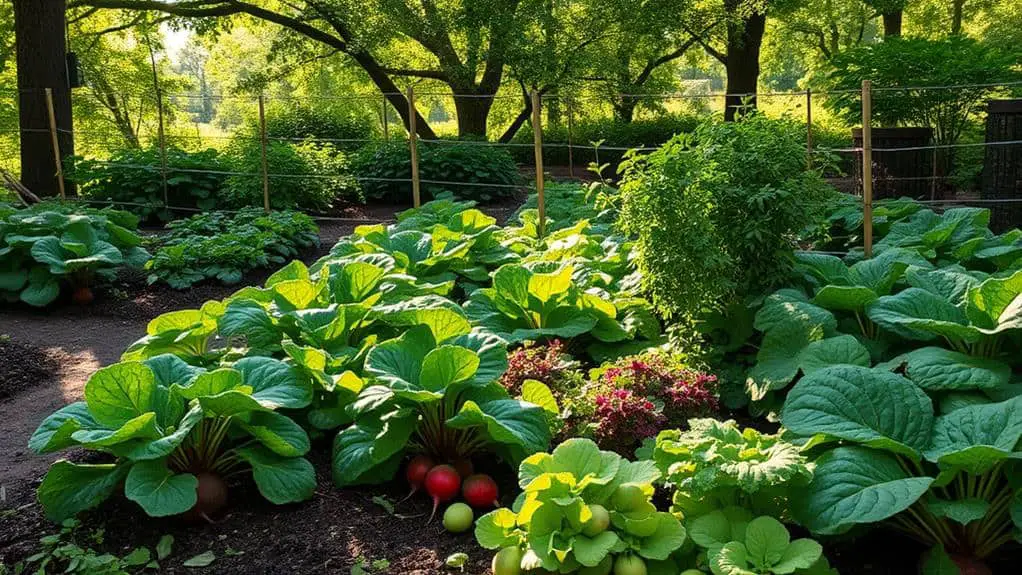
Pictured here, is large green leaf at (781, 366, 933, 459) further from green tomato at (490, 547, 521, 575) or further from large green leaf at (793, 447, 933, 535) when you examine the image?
green tomato at (490, 547, 521, 575)

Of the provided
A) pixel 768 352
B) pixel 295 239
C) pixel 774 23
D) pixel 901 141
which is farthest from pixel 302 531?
pixel 774 23

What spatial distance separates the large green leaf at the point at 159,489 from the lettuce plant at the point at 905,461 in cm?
198

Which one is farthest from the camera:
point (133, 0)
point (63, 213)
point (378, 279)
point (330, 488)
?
point (133, 0)

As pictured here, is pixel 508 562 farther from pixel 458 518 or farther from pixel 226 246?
pixel 226 246

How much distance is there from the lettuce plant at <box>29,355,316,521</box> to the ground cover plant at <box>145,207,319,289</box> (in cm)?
420

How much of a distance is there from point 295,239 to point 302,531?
5.49m

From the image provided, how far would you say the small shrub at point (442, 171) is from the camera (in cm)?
1129

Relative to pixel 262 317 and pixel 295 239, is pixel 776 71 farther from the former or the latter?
pixel 262 317

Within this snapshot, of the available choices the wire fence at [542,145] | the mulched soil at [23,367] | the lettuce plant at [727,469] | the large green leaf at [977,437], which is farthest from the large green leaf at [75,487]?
the wire fence at [542,145]

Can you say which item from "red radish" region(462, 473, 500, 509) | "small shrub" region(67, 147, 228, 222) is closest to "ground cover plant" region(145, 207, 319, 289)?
"small shrub" region(67, 147, 228, 222)

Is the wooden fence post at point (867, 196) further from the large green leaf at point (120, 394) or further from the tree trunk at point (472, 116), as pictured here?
the tree trunk at point (472, 116)

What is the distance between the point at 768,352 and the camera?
401 centimetres

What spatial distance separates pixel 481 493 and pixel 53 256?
506 cm

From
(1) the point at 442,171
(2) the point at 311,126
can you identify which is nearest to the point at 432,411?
(1) the point at 442,171
